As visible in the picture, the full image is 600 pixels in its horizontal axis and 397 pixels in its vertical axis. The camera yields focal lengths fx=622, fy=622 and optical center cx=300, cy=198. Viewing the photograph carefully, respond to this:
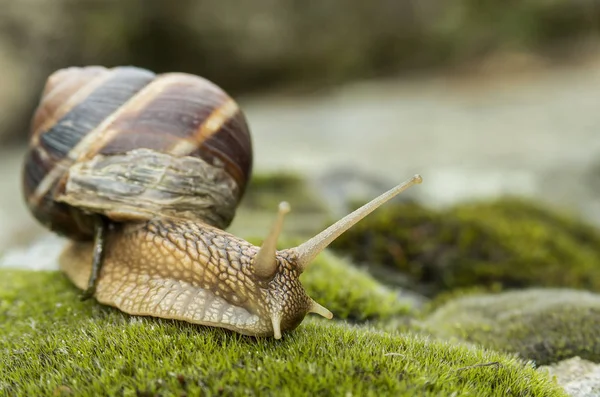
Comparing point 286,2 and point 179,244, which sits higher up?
point 286,2

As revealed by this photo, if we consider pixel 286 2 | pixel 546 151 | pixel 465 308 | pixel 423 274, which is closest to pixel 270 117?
pixel 286 2

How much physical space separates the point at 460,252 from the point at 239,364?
309cm

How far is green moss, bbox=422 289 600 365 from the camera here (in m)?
3.34

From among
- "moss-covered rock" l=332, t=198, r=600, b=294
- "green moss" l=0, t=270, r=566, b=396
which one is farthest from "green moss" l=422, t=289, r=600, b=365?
"moss-covered rock" l=332, t=198, r=600, b=294

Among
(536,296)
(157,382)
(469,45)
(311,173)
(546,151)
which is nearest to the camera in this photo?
(157,382)

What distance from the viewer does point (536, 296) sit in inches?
162

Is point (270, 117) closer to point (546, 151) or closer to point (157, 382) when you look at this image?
point (546, 151)

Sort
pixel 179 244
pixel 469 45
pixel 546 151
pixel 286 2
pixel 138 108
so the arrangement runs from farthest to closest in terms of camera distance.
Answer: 1. pixel 469 45
2. pixel 286 2
3. pixel 546 151
4. pixel 138 108
5. pixel 179 244

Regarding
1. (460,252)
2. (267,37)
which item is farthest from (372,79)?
(460,252)

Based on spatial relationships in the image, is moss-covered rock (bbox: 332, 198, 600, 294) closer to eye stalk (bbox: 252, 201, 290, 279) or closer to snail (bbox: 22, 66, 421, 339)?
snail (bbox: 22, 66, 421, 339)

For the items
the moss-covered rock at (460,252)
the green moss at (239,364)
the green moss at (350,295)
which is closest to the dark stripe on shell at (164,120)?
the green moss at (239,364)

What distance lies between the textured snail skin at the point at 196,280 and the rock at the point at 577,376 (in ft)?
4.30

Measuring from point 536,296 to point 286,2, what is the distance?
42.6 ft

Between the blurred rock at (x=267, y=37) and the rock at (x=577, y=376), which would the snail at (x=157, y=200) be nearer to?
the rock at (x=577, y=376)
